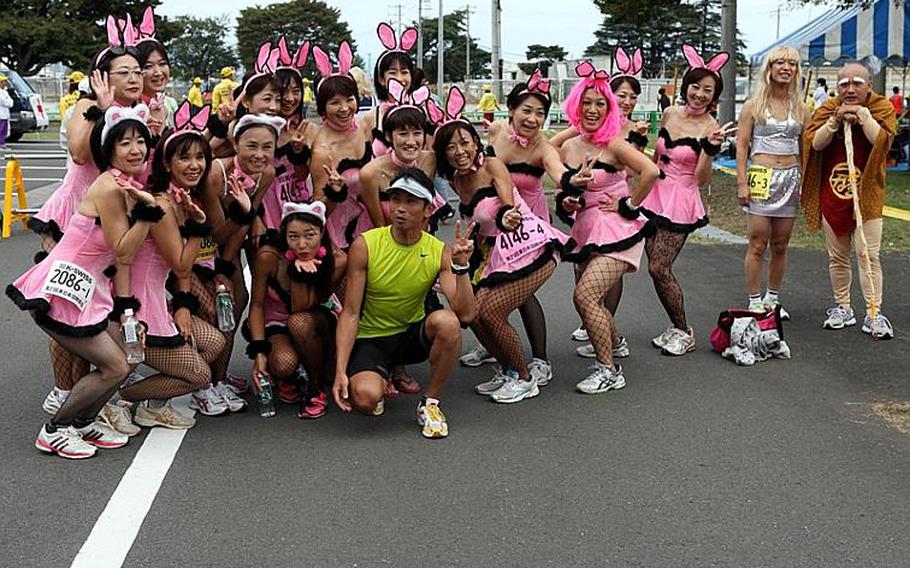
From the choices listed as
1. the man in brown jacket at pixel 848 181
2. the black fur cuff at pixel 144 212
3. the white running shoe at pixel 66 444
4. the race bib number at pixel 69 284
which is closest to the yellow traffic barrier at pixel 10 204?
the white running shoe at pixel 66 444

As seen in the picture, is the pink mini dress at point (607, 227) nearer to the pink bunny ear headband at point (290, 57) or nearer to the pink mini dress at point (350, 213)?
the pink mini dress at point (350, 213)

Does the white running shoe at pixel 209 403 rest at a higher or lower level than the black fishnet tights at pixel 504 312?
lower

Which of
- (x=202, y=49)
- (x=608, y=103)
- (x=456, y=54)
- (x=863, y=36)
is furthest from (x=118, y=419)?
(x=456, y=54)

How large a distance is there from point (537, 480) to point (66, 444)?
2.23 metres

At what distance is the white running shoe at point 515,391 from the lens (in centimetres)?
591

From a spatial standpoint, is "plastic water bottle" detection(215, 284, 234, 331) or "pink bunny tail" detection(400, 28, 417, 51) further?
"pink bunny tail" detection(400, 28, 417, 51)

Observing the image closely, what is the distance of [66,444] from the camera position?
5008 millimetres

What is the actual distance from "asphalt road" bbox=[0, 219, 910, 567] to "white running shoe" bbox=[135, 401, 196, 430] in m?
0.11

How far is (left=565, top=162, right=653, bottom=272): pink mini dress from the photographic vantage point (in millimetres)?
6258

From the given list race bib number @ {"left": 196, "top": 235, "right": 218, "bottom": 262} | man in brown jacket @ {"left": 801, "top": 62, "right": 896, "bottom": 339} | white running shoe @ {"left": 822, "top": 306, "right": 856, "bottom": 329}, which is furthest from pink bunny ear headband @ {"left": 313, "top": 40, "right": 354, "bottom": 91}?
white running shoe @ {"left": 822, "top": 306, "right": 856, "bottom": 329}

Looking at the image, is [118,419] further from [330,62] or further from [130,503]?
[330,62]

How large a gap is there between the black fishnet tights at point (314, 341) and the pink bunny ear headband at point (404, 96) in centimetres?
119

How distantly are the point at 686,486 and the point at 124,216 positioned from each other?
2.81 m

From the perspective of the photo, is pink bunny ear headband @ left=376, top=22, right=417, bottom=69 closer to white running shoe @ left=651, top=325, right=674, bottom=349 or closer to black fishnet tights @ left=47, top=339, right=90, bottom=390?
white running shoe @ left=651, top=325, right=674, bottom=349
